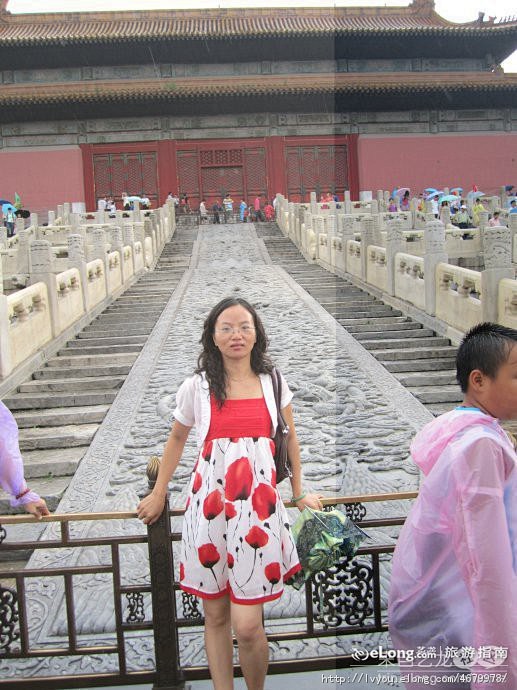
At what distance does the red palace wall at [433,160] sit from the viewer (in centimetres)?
2745

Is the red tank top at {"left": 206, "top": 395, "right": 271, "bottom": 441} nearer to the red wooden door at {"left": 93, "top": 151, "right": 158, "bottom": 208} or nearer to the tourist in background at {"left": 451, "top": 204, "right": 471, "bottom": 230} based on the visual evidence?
the tourist in background at {"left": 451, "top": 204, "right": 471, "bottom": 230}

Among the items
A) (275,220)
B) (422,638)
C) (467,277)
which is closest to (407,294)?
(467,277)

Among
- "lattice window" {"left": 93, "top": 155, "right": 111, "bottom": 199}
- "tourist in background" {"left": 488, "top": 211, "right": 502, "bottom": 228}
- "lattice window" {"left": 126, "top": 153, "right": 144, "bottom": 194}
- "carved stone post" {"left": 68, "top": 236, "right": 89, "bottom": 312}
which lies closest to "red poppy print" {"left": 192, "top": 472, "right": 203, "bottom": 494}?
"carved stone post" {"left": 68, "top": 236, "right": 89, "bottom": 312}

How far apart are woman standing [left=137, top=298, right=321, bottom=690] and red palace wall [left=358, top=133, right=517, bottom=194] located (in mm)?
25868

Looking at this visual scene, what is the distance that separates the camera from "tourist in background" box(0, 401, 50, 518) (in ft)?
8.60

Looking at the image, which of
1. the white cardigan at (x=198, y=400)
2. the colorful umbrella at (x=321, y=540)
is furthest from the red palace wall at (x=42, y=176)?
the colorful umbrella at (x=321, y=540)

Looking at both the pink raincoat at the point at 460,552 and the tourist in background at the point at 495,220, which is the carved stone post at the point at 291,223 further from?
the pink raincoat at the point at 460,552

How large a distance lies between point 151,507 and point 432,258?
7369 millimetres

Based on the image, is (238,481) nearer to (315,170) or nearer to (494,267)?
(494,267)

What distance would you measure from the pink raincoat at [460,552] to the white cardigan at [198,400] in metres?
0.66

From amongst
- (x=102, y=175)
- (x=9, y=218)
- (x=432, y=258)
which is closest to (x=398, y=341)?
(x=432, y=258)

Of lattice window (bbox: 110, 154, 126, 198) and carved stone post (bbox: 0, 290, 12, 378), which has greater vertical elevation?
lattice window (bbox: 110, 154, 126, 198)

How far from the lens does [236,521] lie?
8.11ft

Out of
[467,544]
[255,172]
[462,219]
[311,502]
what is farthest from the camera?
[255,172]
